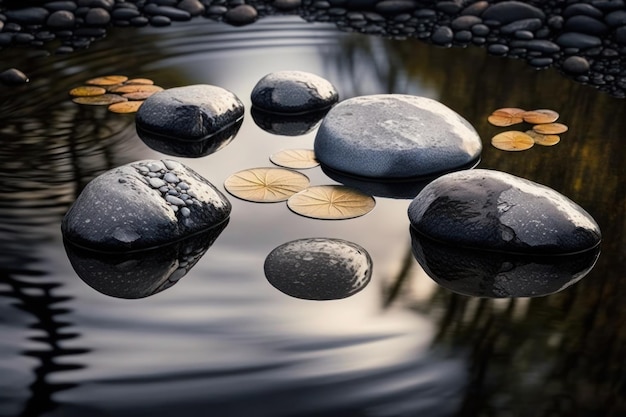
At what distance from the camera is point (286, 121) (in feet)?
13.0

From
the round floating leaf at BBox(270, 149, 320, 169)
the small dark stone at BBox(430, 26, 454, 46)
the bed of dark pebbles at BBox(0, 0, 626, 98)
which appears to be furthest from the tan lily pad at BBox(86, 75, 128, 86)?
the small dark stone at BBox(430, 26, 454, 46)

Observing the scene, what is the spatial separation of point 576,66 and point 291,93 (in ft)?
5.32

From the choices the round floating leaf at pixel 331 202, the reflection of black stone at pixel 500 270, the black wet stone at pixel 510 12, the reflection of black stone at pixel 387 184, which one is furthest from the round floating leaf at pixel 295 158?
the black wet stone at pixel 510 12

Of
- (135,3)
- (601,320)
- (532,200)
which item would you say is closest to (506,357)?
(601,320)

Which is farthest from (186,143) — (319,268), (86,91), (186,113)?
(319,268)

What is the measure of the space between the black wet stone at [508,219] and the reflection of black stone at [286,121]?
1166 mm

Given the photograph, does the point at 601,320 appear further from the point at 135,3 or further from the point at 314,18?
the point at 135,3

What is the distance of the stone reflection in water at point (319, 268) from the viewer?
256 cm

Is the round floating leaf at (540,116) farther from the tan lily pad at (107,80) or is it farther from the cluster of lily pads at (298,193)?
the tan lily pad at (107,80)

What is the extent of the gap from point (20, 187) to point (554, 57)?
3.05 metres

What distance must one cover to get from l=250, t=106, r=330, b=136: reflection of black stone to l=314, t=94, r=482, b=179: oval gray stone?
0.35 m

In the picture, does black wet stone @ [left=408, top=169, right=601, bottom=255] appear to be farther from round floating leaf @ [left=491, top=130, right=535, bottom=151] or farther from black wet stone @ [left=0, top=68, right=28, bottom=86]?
black wet stone @ [left=0, top=68, right=28, bottom=86]

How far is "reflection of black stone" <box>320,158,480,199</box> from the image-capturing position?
3.22 meters

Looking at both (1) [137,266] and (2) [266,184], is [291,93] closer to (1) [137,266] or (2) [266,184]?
(2) [266,184]
